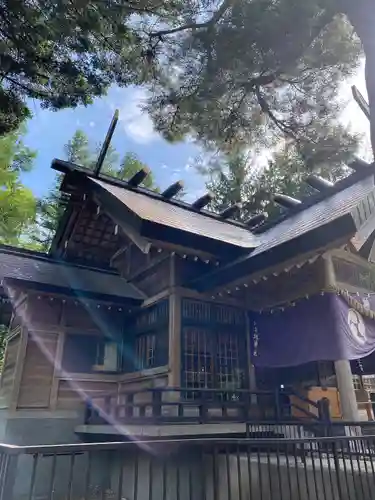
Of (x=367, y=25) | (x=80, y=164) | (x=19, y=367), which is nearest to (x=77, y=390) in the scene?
(x=19, y=367)

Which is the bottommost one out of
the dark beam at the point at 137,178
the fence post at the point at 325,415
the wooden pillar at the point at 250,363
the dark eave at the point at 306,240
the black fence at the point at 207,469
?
the black fence at the point at 207,469

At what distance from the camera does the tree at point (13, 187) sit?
51.1 ft

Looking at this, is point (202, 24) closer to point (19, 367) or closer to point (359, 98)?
point (359, 98)

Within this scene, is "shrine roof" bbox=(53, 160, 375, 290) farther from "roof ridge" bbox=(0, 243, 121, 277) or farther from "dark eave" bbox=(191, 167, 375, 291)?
"roof ridge" bbox=(0, 243, 121, 277)

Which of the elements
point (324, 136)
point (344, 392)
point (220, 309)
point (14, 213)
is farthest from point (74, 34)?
point (14, 213)

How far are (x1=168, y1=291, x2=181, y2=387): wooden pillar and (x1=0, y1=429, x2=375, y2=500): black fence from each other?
1368mm

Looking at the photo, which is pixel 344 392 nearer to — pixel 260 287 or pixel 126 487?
→ pixel 260 287

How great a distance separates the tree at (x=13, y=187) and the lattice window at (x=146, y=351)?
10617 mm

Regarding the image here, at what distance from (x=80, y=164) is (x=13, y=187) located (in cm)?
522

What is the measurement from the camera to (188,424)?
18.8 feet

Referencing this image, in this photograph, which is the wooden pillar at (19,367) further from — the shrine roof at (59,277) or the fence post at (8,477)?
the fence post at (8,477)

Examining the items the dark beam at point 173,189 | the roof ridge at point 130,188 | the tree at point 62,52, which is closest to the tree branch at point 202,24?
the tree at point 62,52

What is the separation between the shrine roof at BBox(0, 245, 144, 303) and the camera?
7.66 metres

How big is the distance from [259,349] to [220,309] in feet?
3.72
